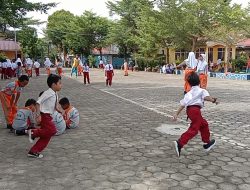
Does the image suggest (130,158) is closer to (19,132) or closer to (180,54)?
(19,132)

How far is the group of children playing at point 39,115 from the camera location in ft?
17.7

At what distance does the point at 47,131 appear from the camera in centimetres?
536

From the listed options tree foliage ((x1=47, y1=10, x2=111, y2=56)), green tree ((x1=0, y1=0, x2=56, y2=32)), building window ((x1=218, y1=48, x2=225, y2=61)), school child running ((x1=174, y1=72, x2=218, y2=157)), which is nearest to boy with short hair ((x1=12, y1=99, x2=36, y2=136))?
school child running ((x1=174, y1=72, x2=218, y2=157))

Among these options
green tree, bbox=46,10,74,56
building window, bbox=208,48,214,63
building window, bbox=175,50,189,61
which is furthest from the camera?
green tree, bbox=46,10,74,56

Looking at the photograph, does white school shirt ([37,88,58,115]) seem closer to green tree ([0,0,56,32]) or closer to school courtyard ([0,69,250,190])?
school courtyard ([0,69,250,190])

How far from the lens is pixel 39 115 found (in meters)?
5.84

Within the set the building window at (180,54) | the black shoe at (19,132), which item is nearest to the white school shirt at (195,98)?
the black shoe at (19,132)

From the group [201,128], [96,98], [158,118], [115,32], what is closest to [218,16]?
[115,32]

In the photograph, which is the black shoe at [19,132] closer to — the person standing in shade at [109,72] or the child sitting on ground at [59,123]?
the child sitting on ground at [59,123]

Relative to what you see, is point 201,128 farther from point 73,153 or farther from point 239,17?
point 239,17

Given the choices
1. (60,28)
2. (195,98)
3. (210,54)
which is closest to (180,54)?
(210,54)

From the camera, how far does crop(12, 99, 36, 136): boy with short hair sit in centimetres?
695

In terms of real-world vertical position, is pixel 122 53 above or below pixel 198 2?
below

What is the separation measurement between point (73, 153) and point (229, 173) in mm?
2515
